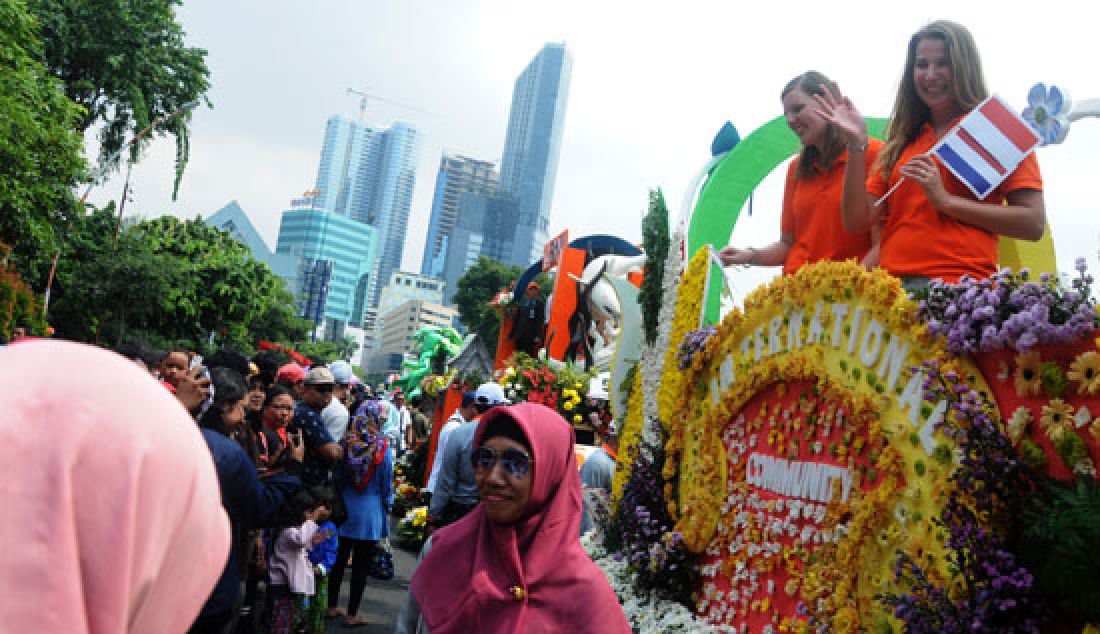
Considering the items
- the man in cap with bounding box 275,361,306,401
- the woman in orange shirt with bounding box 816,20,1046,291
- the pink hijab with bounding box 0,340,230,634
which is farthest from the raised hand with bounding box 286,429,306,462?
the pink hijab with bounding box 0,340,230,634

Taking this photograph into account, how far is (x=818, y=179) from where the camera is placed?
522 cm

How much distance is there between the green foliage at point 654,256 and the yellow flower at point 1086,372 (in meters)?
4.67

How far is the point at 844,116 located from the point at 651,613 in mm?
3296

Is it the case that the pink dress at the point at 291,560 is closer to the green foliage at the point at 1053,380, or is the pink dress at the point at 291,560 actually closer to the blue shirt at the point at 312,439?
the blue shirt at the point at 312,439

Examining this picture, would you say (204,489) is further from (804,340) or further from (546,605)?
(804,340)

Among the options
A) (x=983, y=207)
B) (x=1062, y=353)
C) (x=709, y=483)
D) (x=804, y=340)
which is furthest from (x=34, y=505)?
(x=709, y=483)

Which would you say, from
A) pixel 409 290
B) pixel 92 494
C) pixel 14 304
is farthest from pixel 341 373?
pixel 409 290

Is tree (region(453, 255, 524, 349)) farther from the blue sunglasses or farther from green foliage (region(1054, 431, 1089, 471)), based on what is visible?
green foliage (region(1054, 431, 1089, 471))

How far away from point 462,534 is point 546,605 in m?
0.40

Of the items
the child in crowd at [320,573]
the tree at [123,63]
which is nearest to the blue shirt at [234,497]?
the child in crowd at [320,573]

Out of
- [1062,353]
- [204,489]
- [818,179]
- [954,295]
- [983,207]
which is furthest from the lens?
[818,179]

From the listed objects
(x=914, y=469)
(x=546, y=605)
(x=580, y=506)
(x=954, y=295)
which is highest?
(x=954, y=295)

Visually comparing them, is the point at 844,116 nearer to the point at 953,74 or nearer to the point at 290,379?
the point at 953,74

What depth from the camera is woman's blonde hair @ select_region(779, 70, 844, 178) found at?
16.1 feet
